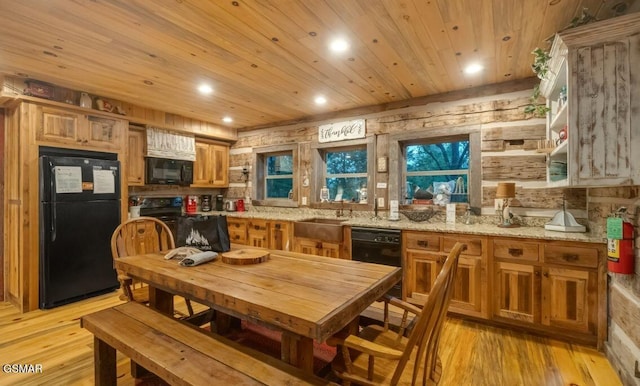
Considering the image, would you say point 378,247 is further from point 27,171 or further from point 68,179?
point 27,171

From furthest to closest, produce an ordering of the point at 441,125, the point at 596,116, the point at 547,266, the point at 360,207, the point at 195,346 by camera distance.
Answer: the point at 360,207 < the point at 441,125 < the point at 547,266 < the point at 596,116 < the point at 195,346

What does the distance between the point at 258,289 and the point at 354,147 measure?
10.3 ft

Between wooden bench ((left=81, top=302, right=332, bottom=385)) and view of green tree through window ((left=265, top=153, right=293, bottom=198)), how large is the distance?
10.9ft

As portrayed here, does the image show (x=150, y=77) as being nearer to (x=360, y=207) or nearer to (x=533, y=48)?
(x=360, y=207)

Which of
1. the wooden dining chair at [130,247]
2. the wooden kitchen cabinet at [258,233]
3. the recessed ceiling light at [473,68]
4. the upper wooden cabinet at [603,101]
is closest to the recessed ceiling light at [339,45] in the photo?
the recessed ceiling light at [473,68]

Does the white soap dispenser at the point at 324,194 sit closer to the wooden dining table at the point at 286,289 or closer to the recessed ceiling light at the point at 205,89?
the recessed ceiling light at the point at 205,89

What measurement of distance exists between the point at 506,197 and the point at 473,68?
128cm

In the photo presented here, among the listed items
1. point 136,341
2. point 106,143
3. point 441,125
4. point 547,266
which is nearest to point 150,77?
point 106,143

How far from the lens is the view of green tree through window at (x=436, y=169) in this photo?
3596 mm

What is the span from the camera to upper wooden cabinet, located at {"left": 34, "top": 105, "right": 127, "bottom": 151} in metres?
3.16

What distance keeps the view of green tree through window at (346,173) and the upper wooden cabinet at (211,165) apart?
201cm

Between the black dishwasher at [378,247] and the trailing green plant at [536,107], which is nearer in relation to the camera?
the trailing green plant at [536,107]

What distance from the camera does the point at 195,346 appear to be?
1463 mm

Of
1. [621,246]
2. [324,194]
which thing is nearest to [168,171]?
[324,194]
